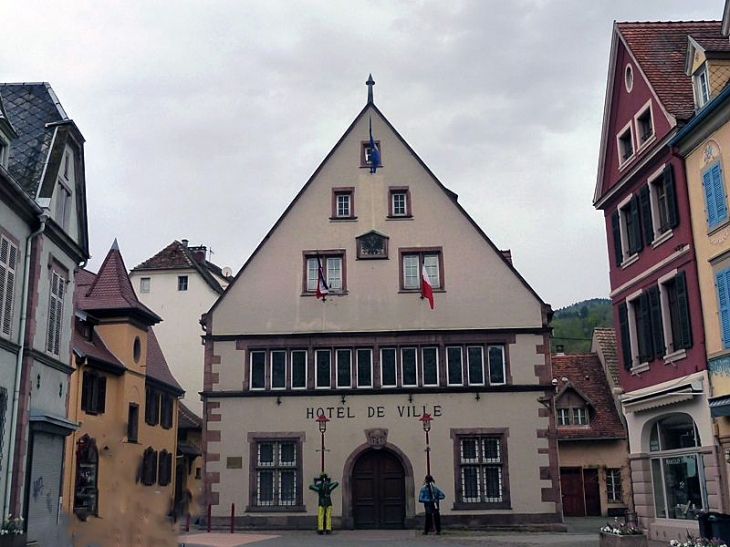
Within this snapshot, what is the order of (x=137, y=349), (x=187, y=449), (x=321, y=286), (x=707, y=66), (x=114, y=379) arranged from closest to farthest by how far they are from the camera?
1. (x=707, y=66)
2. (x=321, y=286)
3. (x=114, y=379)
4. (x=137, y=349)
5. (x=187, y=449)

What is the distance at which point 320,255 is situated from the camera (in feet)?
101

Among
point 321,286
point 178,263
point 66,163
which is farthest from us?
point 178,263

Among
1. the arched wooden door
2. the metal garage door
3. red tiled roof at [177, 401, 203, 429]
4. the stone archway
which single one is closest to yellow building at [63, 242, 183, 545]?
the metal garage door

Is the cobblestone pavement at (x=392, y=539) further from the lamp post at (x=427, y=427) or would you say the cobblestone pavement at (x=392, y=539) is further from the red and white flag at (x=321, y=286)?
the red and white flag at (x=321, y=286)

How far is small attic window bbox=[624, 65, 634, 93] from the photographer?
24.6 m

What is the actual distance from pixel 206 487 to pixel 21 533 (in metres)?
11.3

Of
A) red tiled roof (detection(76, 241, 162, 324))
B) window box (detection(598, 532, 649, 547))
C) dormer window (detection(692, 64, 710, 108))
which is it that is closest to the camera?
window box (detection(598, 532, 649, 547))

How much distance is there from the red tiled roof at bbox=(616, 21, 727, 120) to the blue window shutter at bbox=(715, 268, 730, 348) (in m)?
4.58

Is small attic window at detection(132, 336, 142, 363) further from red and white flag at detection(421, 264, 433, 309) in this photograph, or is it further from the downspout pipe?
the downspout pipe

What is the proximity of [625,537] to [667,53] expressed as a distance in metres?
13.9

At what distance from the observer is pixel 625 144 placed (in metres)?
25.3

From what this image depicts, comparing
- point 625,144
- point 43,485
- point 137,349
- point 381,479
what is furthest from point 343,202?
point 43,485

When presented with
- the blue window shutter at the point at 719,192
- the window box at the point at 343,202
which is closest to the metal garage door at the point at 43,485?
the window box at the point at 343,202

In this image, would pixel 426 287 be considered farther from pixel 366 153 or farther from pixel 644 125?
pixel 644 125
